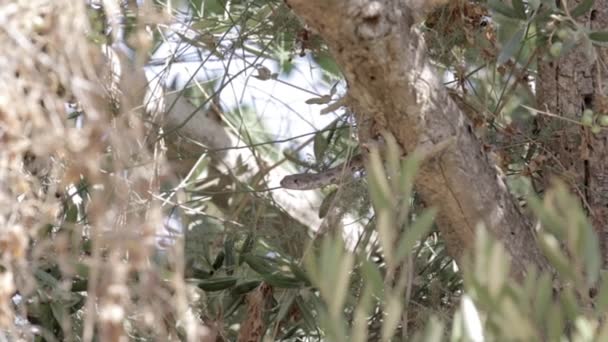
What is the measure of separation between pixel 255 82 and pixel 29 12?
174cm

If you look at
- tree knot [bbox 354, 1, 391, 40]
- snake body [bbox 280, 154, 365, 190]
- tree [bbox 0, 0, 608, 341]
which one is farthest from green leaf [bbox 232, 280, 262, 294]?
tree knot [bbox 354, 1, 391, 40]

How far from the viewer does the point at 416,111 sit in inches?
54.6

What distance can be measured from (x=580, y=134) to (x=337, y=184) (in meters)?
0.43

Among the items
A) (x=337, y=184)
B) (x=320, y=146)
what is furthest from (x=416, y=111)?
(x=320, y=146)

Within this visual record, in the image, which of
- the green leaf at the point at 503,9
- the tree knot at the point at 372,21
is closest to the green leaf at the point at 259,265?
the green leaf at the point at 503,9

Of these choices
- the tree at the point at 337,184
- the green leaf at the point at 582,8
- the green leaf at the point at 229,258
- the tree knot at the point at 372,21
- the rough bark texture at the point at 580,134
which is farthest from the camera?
the green leaf at the point at 229,258

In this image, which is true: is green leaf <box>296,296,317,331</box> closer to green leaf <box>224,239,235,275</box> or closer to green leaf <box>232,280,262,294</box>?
green leaf <box>232,280,262,294</box>

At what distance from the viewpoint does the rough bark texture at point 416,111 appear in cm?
127

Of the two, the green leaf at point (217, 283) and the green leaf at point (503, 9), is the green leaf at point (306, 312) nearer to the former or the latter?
the green leaf at point (217, 283)

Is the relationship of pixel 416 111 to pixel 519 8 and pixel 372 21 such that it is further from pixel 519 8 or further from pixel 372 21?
pixel 519 8

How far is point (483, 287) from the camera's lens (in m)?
0.85

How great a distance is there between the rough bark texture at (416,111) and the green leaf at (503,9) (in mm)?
273

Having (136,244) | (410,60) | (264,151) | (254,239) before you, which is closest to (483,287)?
(136,244)

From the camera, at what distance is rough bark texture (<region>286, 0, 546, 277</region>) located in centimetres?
127
